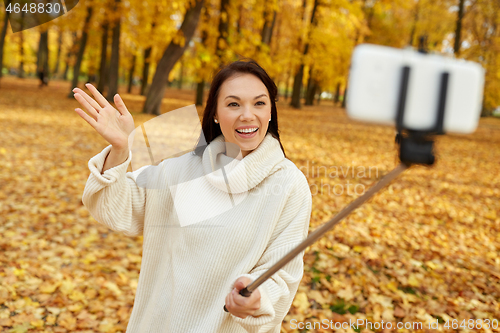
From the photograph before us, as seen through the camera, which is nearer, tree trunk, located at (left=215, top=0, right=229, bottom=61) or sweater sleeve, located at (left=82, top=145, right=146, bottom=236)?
sweater sleeve, located at (left=82, top=145, right=146, bottom=236)

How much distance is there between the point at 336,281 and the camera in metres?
4.08

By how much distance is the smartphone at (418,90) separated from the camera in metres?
0.71

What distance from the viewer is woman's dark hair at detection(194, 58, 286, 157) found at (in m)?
1.80

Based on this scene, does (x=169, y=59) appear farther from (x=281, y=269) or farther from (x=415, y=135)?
(x=415, y=135)

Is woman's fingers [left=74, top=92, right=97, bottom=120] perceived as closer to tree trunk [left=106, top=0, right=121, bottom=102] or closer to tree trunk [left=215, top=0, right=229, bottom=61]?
tree trunk [left=215, top=0, right=229, bottom=61]

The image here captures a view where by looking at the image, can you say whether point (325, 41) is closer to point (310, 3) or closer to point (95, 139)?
point (310, 3)

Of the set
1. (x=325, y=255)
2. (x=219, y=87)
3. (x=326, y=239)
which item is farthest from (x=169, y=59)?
(x=219, y=87)

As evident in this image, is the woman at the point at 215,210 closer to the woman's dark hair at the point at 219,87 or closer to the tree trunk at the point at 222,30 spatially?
the woman's dark hair at the point at 219,87

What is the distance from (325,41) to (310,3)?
4088 mm

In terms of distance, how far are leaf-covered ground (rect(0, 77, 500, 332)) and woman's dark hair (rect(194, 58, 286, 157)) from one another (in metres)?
1.37

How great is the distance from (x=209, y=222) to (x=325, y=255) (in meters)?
3.23

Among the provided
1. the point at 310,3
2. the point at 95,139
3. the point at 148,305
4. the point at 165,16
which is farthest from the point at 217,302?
the point at 310,3

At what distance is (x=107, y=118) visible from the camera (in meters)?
1.53

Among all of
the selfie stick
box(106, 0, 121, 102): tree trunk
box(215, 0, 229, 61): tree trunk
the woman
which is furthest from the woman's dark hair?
box(106, 0, 121, 102): tree trunk
